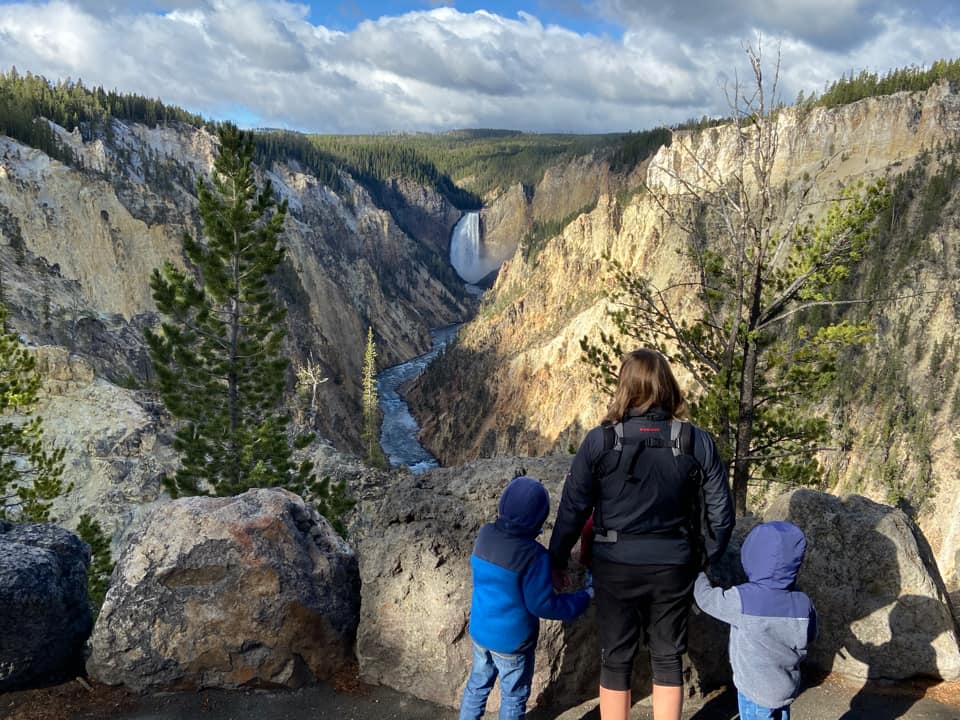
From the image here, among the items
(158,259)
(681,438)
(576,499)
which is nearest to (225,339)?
(576,499)

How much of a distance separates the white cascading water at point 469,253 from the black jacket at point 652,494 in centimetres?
12765

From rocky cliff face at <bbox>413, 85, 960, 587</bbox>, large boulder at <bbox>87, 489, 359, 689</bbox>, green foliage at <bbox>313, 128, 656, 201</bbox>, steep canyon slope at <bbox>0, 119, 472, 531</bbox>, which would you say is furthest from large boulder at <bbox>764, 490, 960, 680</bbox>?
green foliage at <bbox>313, 128, 656, 201</bbox>

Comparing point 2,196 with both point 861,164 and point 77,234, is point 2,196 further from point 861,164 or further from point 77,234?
point 861,164

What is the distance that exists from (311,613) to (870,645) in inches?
169

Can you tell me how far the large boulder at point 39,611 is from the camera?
461cm

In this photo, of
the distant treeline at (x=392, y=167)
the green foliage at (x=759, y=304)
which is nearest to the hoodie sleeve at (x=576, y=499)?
the green foliage at (x=759, y=304)

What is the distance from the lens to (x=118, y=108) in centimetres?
7600

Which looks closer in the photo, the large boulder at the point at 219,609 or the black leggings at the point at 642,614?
the black leggings at the point at 642,614

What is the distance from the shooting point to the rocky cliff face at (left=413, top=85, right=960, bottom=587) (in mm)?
39875

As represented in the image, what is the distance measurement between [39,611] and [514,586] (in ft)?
12.2

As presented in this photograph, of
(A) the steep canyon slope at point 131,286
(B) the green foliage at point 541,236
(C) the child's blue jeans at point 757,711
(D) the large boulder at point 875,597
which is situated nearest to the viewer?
(C) the child's blue jeans at point 757,711

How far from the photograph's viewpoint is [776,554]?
3.52m

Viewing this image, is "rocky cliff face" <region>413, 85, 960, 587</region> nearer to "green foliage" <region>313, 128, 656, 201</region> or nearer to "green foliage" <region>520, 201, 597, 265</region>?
"green foliage" <region>520, 201, 597, 265</region>

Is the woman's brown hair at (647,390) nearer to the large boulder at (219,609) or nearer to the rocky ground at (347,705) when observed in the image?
the rocky ground at (347,705)
